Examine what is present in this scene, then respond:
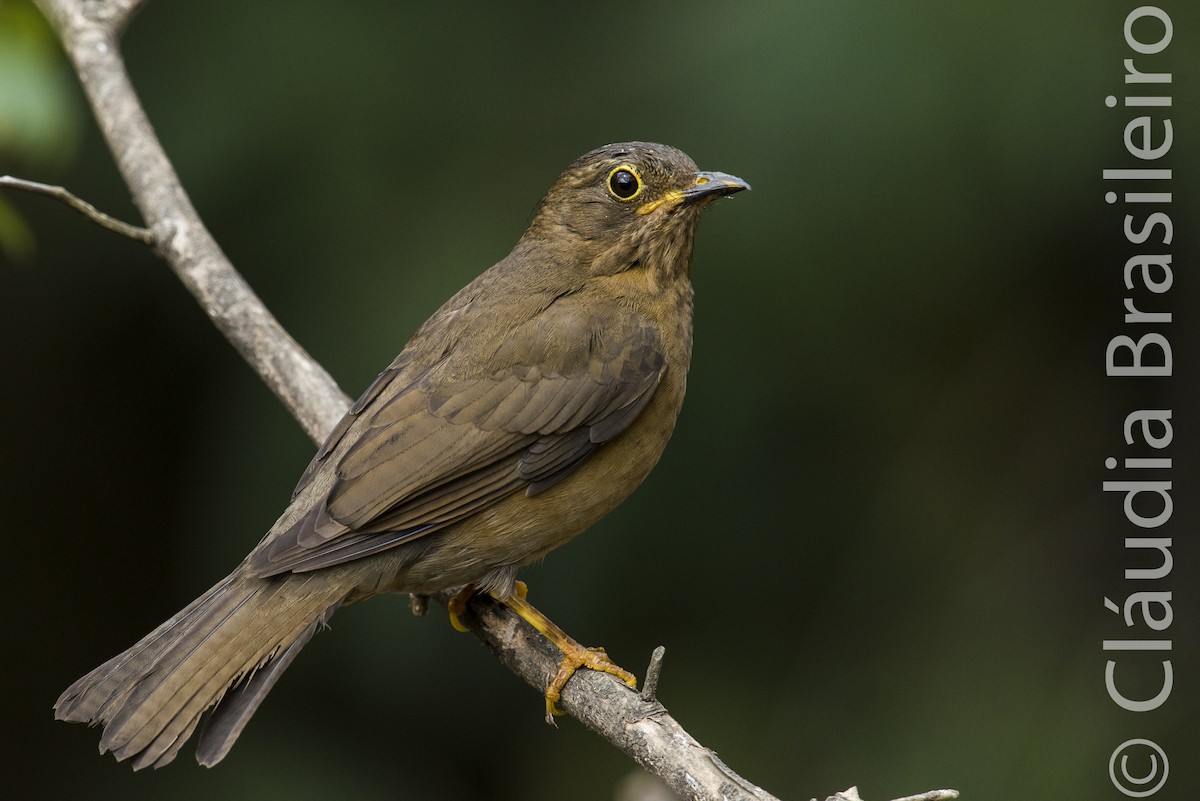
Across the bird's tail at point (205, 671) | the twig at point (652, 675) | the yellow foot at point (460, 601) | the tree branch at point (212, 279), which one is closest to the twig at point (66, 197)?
the tree branch at point (212, 279)

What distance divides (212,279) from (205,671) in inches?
59.3

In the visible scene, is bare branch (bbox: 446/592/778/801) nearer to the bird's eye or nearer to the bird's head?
the bird's head

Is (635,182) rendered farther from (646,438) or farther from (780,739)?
(780,739)

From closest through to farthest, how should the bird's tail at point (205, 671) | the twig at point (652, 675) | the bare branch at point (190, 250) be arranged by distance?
the twig at point (652, 675), the bird's tail at point (205, 671), the bare branch at point (190, 250)

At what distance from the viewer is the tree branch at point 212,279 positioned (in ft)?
13.3

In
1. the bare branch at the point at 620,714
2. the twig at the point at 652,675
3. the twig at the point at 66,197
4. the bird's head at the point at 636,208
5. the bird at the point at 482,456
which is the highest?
the twig at the point at 66,197

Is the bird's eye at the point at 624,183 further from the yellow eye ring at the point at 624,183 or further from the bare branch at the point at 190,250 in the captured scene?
the bare branch at the point at 190,250

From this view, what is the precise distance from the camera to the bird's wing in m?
3.88

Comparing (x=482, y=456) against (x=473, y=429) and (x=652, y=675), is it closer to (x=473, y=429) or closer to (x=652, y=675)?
(x=473, y=429)

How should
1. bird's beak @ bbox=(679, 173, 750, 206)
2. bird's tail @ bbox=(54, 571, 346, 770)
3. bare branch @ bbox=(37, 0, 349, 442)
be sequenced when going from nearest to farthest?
bird's tail @ bbox=(54, 571, 346, 770), bird's beak @ bbox=(679, 173, 750, 206), bare branch @ bbox=(37, 0, 349, 442)

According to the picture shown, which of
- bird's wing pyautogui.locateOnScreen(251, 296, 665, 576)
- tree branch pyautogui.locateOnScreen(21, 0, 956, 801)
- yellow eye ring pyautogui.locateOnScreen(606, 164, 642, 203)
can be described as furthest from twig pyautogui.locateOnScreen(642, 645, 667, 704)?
yellow eye ring pyautogui.locateOnScreen(606, 164, 642, 203)

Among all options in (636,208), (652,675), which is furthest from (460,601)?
(636,208)

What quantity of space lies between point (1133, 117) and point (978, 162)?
56cm

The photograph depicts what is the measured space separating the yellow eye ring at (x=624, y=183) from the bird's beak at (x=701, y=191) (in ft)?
0.24
